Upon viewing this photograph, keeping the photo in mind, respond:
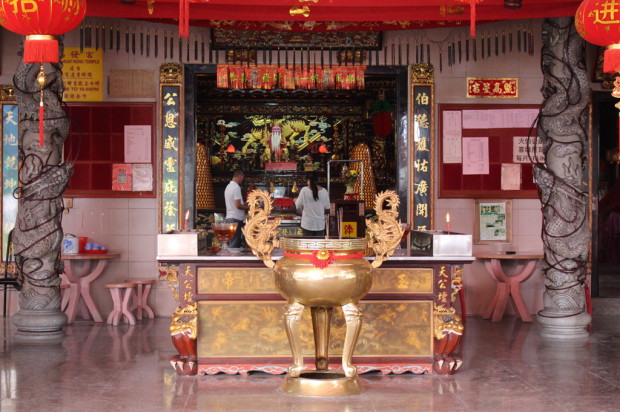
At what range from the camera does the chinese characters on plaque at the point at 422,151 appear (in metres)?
7.83

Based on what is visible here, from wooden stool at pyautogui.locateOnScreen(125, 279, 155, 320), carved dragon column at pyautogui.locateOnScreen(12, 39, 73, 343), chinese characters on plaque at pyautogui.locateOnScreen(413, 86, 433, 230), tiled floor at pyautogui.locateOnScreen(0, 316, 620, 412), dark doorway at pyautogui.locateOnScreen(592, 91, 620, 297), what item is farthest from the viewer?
dark doorway at pyautogui.locateOnScreen(592, 91, 620, 297)

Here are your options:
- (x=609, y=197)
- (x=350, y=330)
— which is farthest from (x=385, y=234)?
(x=609, y=197)

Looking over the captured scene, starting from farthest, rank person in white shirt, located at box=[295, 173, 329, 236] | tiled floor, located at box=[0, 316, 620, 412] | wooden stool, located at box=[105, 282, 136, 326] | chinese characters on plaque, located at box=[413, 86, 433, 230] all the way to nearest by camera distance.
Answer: person in white shirt, located at box=[295, 173, 329, 236] → chinese characters on plaque, located at box=[413, 86, 433, 230] → wooden stool, located at box=[105, 282, 136, 326] → tiled floor, located at box=[0, 316, 620, 412]

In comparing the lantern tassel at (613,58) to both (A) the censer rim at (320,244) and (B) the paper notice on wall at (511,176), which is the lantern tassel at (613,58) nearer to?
(A) the censer rim at (320,244)

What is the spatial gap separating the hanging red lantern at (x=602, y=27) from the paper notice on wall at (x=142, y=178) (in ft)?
14.2

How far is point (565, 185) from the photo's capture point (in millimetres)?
6477

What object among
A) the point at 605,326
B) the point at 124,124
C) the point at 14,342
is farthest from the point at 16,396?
the point at 605,326

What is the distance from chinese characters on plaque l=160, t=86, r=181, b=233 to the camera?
771 centimetres

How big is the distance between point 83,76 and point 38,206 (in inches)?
72.2

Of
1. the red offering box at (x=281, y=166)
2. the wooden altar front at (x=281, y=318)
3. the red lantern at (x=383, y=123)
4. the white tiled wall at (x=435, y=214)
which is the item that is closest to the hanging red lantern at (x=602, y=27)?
the wooden altar front at (x=281, y=318)

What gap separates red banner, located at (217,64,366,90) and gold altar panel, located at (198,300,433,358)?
325 centimetres

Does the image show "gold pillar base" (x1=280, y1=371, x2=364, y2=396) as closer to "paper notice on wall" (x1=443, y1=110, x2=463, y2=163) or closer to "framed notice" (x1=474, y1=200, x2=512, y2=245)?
"framed notice" (x1=474, y1=200, x2=512, y2=245)

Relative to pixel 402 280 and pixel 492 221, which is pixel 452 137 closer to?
pixel 492 221

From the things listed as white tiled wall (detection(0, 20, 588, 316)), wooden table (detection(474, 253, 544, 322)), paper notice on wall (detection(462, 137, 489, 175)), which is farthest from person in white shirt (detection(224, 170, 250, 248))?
wooden table (detection(474, 253, 544, 322))
